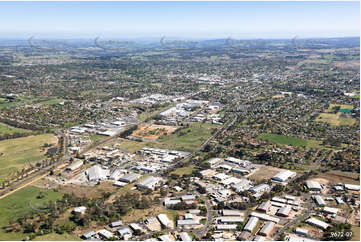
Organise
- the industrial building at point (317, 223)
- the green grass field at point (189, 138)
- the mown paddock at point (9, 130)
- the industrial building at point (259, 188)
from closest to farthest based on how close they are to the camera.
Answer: the industrial building at point (317, 223)
the industrial building at point (259, 188)
the green grass field at point (189, 138)
the mown paddock at point (9, 130)

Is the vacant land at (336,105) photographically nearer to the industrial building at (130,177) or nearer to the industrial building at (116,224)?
the industrial building at (130,177)

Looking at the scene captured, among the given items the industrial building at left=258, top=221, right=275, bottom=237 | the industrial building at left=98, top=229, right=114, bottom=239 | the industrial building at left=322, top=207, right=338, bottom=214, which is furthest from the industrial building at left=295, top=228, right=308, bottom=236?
the industrial building at left=98, top=229, right=114, bottom=239

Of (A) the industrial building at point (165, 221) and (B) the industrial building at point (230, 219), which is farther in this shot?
(B) the industrial building at point (230, 219)

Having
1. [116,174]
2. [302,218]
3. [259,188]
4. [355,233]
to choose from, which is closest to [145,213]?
[116,174]

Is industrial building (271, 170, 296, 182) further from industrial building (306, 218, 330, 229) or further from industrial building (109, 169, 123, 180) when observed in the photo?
industrial building (109, 169, 123, 180)

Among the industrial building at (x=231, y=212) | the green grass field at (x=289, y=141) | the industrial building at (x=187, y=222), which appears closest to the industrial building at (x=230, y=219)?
the industrial building at (x=231, y=212)
